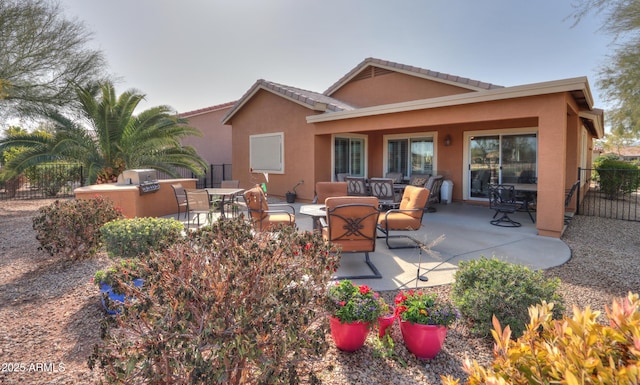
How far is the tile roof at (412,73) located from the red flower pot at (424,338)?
9288 millimetres

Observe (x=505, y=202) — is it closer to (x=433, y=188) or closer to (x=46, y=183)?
(x=433, y=188)

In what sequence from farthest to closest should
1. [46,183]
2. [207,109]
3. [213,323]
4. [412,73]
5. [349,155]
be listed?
[207,109], [46,183], [349,155], [412,73], [213,323]

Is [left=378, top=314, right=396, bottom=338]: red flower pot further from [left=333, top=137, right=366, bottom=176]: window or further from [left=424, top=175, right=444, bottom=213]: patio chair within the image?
[left=333, top=137, right=366, bottom=176]: window

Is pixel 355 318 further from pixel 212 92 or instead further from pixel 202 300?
pixel 212 92

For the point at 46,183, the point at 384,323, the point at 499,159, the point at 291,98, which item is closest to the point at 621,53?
the point at 499,159

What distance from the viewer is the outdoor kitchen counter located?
8.02 m

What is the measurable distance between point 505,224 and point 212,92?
51.3 feet

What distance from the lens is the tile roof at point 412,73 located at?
35.5 feet

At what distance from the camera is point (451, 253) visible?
19.9 ft

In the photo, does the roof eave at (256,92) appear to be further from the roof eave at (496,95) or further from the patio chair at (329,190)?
the patio chair at (329,190)

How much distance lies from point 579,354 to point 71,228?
5908 mm

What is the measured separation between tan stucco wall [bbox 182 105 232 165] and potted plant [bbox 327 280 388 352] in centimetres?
1629

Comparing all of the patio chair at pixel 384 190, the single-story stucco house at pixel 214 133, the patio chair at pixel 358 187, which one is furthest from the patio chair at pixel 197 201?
the single-story stucco house at pixel 214 133

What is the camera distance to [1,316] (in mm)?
3615
